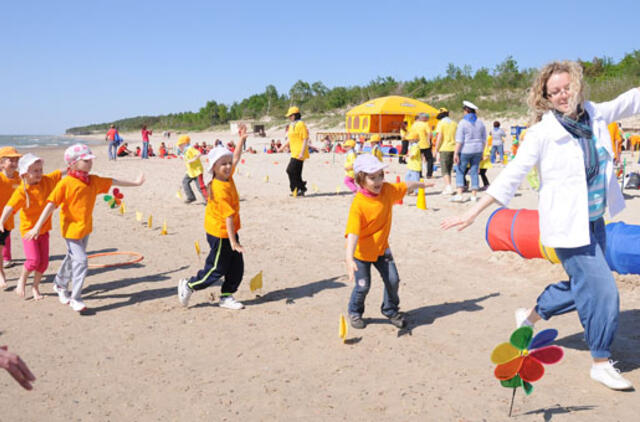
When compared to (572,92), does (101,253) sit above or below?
below

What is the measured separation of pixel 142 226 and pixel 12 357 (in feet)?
26.9

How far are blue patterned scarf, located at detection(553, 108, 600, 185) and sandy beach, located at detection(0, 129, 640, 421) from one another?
4.90ft

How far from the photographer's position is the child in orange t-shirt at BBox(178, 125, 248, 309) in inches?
211

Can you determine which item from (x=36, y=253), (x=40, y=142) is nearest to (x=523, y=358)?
(x=36, y=253)

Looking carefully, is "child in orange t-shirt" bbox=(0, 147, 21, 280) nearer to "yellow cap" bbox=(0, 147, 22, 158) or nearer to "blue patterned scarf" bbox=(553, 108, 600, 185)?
"yellow cap" bbox=(0, 147, 22, 158)

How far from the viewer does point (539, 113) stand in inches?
142

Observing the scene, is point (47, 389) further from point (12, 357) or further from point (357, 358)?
point (357, 358)

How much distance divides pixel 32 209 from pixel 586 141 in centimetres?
557

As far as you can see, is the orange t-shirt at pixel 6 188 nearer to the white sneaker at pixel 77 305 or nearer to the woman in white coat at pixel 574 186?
the white sneaker at pixel 77 305

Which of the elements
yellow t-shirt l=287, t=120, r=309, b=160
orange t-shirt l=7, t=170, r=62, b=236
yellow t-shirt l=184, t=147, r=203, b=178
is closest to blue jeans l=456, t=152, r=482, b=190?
yellow t-shirt l=287, t=120, r=309, b=160

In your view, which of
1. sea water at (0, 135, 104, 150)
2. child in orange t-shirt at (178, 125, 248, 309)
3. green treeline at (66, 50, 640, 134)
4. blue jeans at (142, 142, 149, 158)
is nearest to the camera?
child in orange t-shirt at (178, 125, 248, 309)

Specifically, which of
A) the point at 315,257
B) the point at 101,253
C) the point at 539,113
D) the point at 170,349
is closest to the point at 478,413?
the point at 539,113

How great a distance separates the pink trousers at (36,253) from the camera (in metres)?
5.90

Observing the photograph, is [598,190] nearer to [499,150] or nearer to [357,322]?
[357,322]
